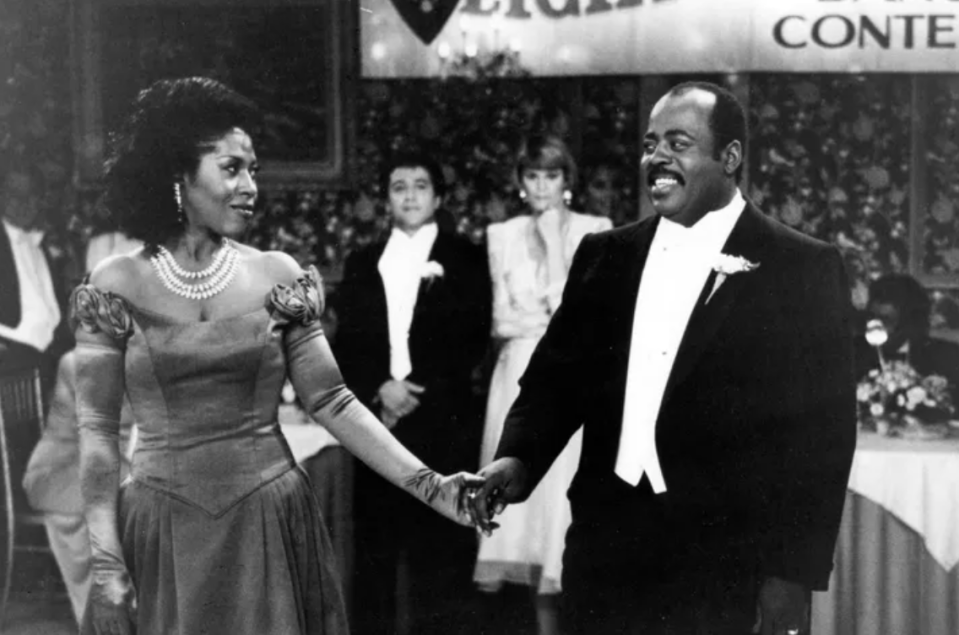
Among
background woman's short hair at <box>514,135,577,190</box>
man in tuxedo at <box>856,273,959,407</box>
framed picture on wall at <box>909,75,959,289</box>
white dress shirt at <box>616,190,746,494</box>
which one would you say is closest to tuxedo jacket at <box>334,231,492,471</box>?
background woman's short hair at <box>514,135,577,190</box>

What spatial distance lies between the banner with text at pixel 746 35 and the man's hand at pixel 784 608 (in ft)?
3.94

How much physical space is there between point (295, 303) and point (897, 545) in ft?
5.41

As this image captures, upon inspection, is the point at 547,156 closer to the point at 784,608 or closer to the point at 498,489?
the point at 498,489

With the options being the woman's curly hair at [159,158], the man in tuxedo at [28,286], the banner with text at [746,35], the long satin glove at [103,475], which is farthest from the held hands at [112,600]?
the banner with text at [746,35]

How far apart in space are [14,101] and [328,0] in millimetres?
867

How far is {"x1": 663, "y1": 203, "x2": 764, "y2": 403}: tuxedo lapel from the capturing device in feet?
8.71

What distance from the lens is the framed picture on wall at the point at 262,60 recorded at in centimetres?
301

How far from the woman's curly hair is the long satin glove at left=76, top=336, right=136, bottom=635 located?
0.90 ft

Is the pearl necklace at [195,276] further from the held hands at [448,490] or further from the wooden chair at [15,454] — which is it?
the wooden chair at [15,454]

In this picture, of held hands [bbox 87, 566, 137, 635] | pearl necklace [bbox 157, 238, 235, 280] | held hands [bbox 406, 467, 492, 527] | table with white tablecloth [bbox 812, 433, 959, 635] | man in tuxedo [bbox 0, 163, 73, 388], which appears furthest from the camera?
man in tuxedo [bbox 0, 163, 73, 388]

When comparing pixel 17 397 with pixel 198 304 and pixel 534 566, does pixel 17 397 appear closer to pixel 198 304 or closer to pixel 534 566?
pixel 198 304

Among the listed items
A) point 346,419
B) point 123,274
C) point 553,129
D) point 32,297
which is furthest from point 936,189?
point 32,297

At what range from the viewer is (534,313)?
9.98ft

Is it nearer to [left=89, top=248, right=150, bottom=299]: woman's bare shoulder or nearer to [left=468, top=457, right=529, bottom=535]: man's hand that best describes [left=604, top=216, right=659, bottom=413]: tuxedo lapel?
[left=468, top=457, right=529, bottom=535]: man's hand
